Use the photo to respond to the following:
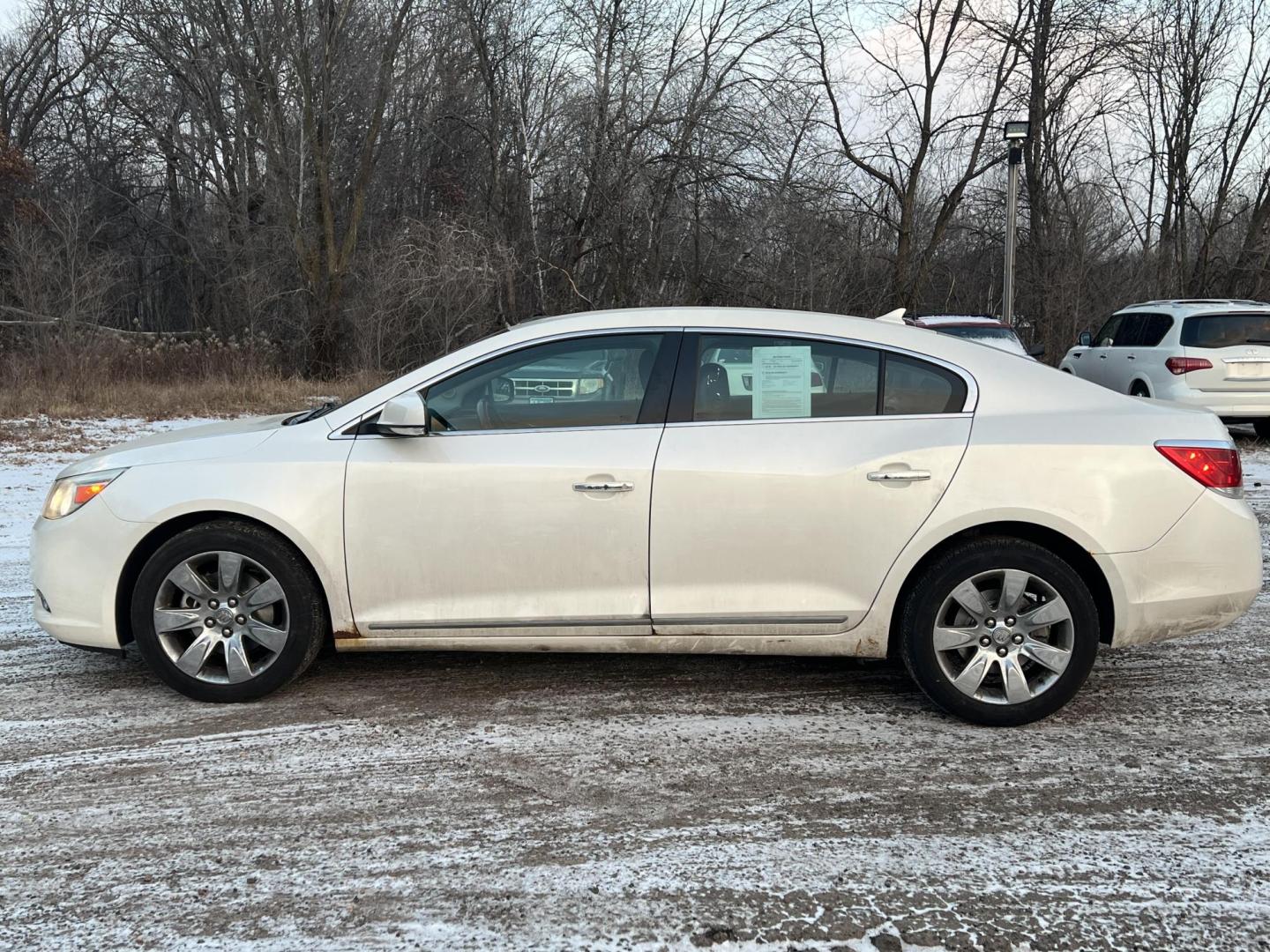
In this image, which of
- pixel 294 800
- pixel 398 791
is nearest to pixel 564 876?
pixel 398 791

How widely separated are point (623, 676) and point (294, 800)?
1680 millimetres

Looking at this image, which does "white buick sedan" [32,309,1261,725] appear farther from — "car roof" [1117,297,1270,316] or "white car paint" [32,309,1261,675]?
"car roof" [1117,297,1270,316]

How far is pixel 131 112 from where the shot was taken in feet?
106

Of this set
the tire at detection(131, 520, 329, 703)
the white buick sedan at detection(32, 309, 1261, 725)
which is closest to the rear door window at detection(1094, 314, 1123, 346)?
the white buick sedan at detection(32, 309, 1261, 725)

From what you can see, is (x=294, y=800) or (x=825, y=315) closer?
(x=294, y=800)

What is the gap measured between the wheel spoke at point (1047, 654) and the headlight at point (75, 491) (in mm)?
3793

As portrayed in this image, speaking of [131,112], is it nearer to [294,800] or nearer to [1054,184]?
[1054,184]

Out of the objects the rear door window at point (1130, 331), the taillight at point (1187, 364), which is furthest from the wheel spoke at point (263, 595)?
the rear door window at point (1130, 331)

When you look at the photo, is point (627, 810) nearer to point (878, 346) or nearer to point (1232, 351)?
point (878, 346)

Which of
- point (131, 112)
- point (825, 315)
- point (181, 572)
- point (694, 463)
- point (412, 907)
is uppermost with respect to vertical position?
point (131, 112)

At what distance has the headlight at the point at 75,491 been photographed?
14.0 ft

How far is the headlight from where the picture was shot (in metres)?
4.26

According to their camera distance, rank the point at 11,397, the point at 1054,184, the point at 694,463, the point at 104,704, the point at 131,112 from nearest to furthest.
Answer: the point at 694,463
the point at 104,704
the point at 11,397
the point at 1054,184
the point at 131,112

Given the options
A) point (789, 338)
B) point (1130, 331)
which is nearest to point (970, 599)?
point (789, 338)
